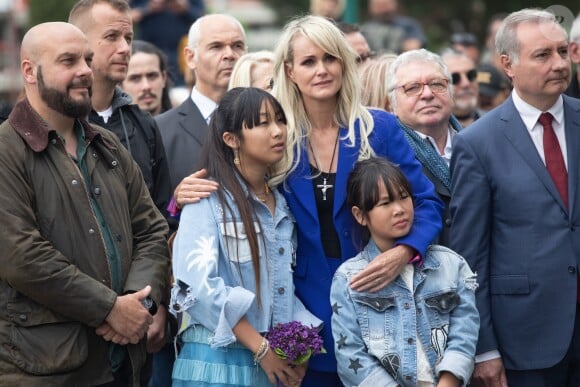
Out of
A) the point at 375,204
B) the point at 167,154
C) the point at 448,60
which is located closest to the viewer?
the point at 375,204

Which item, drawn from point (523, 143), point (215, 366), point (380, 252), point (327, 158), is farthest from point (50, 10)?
point (215, 366)

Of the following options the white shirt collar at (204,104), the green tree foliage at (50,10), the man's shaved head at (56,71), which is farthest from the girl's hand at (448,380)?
Answer: the green tree foliage at (50,10)

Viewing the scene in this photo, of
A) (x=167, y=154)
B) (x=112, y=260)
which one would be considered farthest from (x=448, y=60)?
(x=112, y=260)

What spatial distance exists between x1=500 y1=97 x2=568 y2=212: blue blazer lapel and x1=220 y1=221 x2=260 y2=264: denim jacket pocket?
1.57 meters

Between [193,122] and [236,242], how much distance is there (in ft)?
6.24

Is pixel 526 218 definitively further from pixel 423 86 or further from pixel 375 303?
pixel 423 86

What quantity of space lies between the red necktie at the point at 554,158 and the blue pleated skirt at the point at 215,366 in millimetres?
1873

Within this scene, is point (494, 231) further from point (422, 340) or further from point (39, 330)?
point (39, 330)

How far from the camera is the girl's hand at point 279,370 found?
5367 mm

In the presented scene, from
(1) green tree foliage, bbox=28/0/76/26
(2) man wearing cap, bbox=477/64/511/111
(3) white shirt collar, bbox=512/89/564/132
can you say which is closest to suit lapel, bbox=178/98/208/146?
(3) white shirt collar, bbox=512/89/564/132

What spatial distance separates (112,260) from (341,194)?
4.03ft

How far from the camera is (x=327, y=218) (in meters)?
5.73

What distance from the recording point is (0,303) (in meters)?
5.20

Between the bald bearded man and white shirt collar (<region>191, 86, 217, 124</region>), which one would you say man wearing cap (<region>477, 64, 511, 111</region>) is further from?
the bald bearded man
